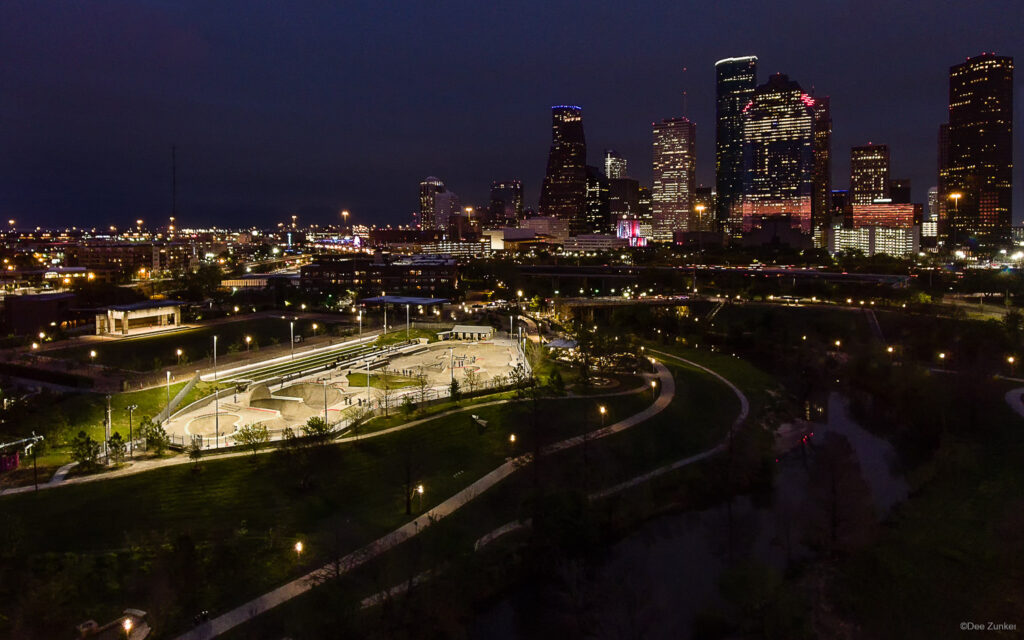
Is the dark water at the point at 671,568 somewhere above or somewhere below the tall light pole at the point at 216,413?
below

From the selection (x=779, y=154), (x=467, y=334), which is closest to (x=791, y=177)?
(x=779, y=154)

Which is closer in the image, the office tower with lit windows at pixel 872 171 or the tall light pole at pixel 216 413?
the tall light pole at pixel 216 413

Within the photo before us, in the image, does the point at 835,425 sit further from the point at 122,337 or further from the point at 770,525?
the point at 122,337

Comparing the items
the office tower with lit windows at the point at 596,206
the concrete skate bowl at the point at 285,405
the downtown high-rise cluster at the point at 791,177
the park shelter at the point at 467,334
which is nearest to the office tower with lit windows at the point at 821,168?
the downtown high-rise cluster at the point at 791,177

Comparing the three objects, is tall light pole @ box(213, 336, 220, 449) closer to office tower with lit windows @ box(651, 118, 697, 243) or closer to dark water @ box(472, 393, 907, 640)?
dark water @ box(472, 393, 907, 640)

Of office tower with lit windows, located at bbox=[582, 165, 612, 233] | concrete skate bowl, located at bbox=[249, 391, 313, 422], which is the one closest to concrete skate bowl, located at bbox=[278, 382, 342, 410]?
concrete skate bowl, located at bbox=[249, 391, 313, 422]

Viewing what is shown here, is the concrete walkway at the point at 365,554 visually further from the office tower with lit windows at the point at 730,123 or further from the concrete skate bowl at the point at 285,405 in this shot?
the office tower with lit windows at the point at 730,123

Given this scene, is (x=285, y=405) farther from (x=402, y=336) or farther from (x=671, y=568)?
(x=671, y=568)
